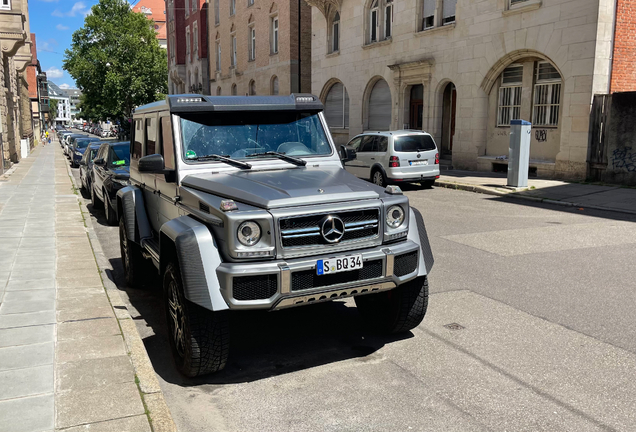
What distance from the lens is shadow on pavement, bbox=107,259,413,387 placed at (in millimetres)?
4449

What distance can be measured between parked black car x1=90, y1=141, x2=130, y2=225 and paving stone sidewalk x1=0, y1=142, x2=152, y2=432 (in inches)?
92.0

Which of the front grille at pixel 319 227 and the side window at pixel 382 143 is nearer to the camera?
the front grille at pixel 319 227

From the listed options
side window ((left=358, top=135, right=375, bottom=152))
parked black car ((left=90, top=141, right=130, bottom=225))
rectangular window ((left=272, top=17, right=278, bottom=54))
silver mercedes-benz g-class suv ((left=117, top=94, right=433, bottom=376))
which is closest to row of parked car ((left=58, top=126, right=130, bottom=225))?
parked black car ((left=90, top=141, right=130, bottom=225))

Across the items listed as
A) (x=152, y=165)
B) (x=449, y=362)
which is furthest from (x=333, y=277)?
(x=152, y=165)

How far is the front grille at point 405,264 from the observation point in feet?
14.1

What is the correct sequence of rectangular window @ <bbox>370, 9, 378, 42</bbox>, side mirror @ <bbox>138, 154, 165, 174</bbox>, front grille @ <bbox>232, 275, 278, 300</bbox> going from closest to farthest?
front grille @ <bbox>232, 275, 278, 300</bbox>, side mirror @ <bbox>138, 154, 165, 174</bbox>, rectangular window @ <bbox>370, 9, 378, 42</bbox>

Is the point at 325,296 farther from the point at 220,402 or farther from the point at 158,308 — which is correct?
the point at 158,308

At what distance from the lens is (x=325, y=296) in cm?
404

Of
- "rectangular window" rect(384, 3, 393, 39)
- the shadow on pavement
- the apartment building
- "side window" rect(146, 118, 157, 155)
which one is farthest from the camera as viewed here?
the apartment building

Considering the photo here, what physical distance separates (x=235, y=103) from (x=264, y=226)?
173cm

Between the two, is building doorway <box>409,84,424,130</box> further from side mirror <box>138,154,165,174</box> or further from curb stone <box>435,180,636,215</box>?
side mirror <box>138,154,165,174</box>

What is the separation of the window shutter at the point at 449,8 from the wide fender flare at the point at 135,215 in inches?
748

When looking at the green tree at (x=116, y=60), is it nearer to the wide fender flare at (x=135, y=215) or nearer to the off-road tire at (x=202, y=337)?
the wide fender flare at (x=135, y=215)

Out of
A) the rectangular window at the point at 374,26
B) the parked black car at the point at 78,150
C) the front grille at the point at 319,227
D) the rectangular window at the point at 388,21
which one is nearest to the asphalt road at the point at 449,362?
the front grille at the point at 319,227
